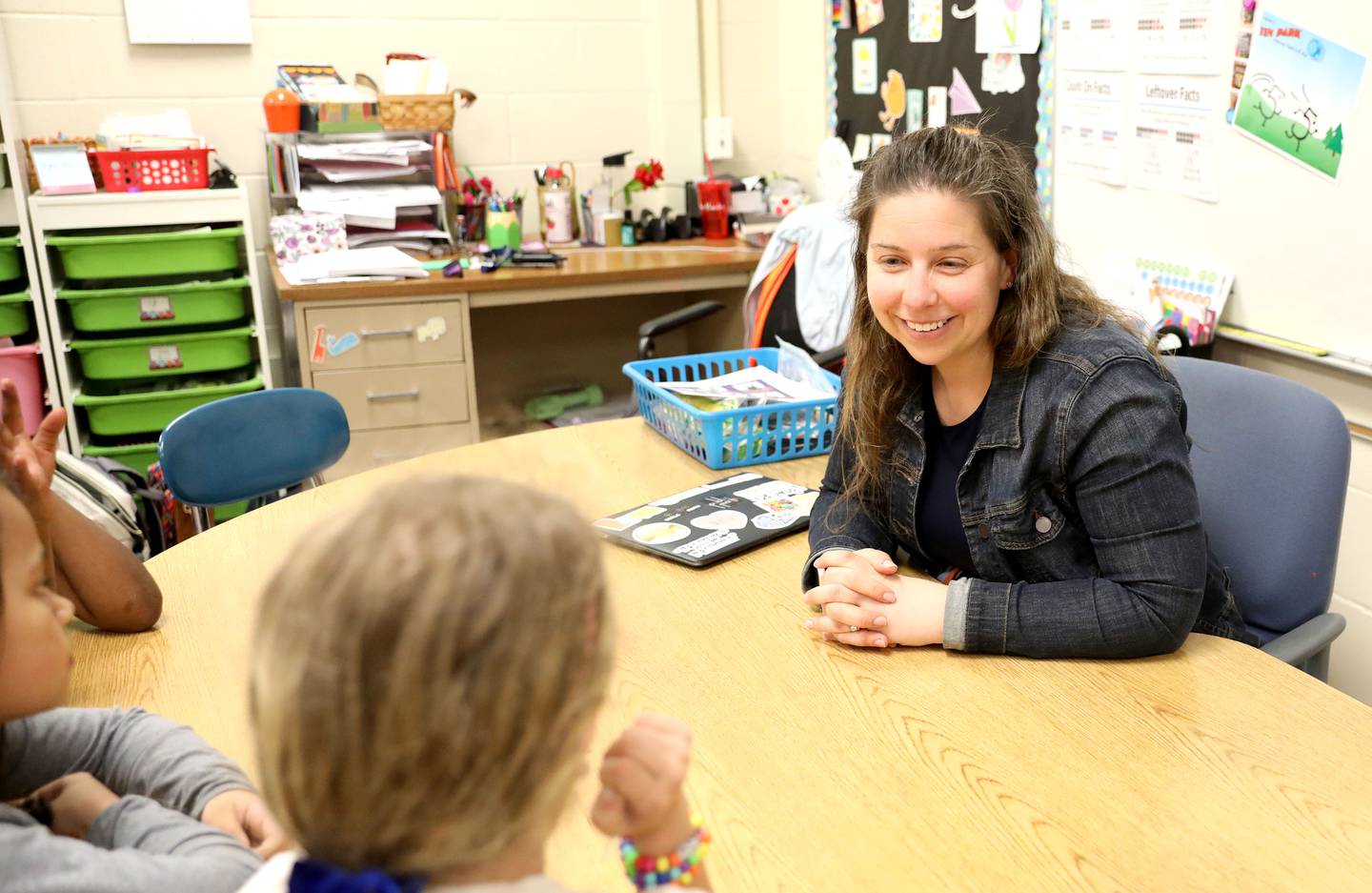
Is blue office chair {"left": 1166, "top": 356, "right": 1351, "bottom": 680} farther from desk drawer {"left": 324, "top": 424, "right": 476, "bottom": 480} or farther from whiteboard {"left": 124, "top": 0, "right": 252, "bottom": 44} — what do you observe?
whiteboard {"left": 124, "top": 0, "right": 252, "bottom": 44}

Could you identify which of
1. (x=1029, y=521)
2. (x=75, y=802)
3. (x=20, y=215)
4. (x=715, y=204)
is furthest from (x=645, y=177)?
(x=75, y=802)

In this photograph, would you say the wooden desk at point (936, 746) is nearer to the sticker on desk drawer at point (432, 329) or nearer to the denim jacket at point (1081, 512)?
the denim jacket at point (1081, 512)

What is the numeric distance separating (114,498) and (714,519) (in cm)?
142

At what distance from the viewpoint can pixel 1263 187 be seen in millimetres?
2074

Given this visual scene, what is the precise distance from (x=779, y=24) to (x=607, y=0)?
574mm

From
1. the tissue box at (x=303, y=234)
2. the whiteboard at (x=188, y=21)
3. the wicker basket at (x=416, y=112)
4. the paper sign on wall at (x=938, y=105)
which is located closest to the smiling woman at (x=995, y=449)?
the paper sign on wall at (x=938, y=105)

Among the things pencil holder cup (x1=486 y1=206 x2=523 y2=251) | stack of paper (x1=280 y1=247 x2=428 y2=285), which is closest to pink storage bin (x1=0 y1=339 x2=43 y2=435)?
stack of paper (x1=280 y1=247 x2=428 y2=285)

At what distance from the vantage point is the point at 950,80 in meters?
2.98

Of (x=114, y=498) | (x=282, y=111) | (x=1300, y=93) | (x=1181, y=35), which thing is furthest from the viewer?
(x=282, y=111)

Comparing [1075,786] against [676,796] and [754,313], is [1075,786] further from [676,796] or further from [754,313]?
[754,313]

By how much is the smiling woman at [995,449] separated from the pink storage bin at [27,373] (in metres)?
2.60

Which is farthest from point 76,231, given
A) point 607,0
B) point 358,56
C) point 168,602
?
point 168,602

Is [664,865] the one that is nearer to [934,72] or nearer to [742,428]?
[742,428]

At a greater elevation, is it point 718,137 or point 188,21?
point 188,21
